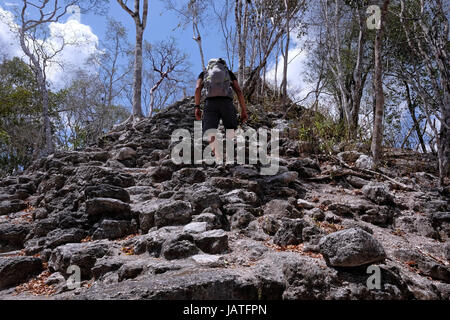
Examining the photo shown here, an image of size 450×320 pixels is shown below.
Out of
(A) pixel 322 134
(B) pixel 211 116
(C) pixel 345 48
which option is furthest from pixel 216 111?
(C) pixel 345 48

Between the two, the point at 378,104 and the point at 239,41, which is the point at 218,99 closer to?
the point at 378,104

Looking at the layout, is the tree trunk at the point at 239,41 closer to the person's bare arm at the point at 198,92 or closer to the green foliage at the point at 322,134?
the green foliage at the point at 322,134

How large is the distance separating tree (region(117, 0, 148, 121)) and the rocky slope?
13.2 ft

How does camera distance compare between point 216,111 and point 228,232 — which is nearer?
point 228,232

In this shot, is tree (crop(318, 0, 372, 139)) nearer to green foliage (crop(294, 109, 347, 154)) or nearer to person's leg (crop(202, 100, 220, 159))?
green foliage (crop(294, 109, 347, 154))

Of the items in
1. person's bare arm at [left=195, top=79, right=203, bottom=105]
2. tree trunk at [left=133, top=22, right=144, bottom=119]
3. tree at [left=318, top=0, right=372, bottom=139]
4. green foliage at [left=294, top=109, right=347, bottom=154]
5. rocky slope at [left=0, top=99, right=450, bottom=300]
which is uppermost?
tree at [left=318, top=0, right=372, bottom=139]

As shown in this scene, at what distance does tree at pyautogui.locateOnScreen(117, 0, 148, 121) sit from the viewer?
945 cm

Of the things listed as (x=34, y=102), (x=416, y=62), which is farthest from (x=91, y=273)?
(x=34, y=102)

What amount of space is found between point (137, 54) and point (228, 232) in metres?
8.34

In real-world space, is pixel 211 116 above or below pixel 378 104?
below

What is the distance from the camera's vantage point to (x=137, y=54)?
971cm

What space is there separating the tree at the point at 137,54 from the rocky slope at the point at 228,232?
4009 millimetres

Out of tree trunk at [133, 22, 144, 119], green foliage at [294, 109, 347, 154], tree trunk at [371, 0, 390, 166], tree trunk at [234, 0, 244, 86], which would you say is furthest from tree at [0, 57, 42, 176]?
tree trunk at [371, 0, 390, 166]
